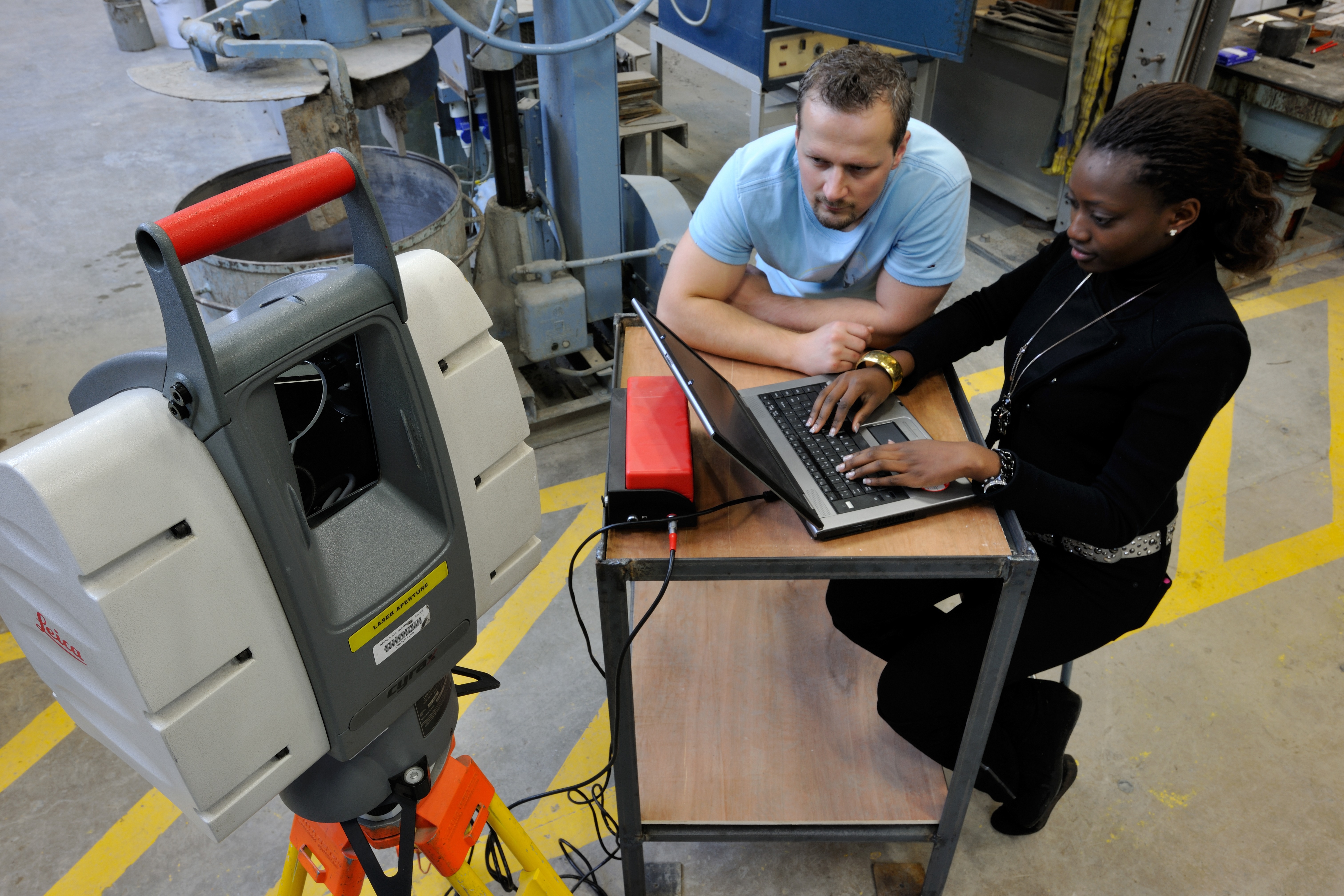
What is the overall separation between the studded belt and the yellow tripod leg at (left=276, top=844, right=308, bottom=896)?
133cm

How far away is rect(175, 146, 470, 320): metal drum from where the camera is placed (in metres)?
2.12

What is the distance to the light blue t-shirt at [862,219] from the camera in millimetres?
1657

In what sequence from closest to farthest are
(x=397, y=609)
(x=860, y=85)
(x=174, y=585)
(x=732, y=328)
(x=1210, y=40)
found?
(x=174, y=585) → (x=397, y=609) → (x=860, y=85) → (x=732, y=328) → (x=1210, y=40)

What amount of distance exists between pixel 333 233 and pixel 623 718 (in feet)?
6.21

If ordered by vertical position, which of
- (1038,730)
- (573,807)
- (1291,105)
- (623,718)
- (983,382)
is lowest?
(573,807)

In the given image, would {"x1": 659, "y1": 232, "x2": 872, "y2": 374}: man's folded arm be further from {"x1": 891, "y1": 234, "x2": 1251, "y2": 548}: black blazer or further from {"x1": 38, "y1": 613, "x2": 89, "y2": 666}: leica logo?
{"x1": 38, "y1": 613, "x2": 89, "y2": 666}: leica logo

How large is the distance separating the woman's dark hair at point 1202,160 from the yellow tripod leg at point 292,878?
1.59 metres

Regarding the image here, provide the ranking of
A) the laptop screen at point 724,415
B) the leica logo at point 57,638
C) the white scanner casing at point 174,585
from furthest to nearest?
the laptop screen at point 724,415 < the leica logo at point 57,638 < the white scanner casing at point 174,585

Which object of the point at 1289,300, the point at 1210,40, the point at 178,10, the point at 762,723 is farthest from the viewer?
the point at 178,10

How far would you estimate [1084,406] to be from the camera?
4.63 feet

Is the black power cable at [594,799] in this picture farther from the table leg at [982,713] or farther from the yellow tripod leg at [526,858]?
the table leg at [982,713]

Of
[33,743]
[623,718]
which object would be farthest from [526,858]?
[33,743]

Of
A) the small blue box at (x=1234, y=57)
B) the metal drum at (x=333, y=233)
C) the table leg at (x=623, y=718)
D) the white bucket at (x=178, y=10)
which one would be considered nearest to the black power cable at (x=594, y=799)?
the table leg at (x=623, y=718)

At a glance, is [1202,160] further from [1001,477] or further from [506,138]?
[506,138]
